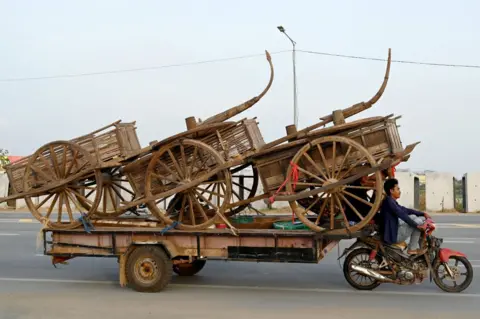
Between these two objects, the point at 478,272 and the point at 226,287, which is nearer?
the point at 226,287

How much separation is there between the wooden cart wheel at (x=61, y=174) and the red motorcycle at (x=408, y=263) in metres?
3.88

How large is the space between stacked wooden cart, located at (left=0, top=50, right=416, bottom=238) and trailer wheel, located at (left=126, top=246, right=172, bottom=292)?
473 mm

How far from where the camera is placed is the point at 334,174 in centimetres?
749

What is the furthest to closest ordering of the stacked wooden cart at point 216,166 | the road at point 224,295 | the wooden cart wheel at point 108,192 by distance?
the wooden cart wheel at point 108,192
the stacked wooden cart at point 216,166
the road at point 224,295

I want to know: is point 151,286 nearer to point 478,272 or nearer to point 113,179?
point 113,179

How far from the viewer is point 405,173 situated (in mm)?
25188

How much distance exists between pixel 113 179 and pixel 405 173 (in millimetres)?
18818

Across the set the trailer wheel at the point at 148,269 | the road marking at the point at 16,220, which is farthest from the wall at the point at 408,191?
the trailer wheel at the point at 148,269

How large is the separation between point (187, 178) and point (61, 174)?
1987mm

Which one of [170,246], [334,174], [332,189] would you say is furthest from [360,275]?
[170,246]

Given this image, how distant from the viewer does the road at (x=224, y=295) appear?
6.92m

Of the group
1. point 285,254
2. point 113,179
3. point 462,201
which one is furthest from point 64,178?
point 462,201

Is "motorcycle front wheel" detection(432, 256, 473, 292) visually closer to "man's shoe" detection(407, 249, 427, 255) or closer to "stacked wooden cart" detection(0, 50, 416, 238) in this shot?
"man's shoe" detection(407, 249, 427, 255)

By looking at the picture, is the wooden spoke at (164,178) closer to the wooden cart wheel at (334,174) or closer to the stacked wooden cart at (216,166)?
the stacked wooden cart at (216,166)
